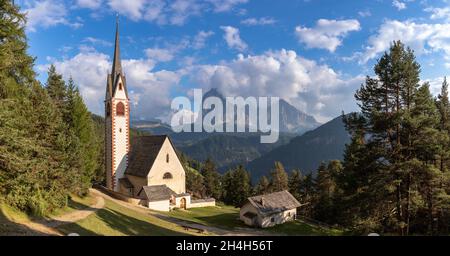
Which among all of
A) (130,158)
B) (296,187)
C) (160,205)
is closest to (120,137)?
(130,158)

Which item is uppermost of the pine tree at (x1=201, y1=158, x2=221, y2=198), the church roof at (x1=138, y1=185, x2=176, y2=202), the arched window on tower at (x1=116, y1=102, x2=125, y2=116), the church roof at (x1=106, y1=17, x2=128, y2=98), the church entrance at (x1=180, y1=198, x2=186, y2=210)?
the church roof at (x1=106, y1=17, x2=128, y2=98)

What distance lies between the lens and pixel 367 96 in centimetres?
2272

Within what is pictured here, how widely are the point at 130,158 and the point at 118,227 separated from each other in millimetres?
27230

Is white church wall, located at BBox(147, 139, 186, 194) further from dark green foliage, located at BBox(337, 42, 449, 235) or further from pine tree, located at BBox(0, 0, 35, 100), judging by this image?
dark green foliage, located at BBox(337, 42, 449, 235)

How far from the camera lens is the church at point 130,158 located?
4550 cm

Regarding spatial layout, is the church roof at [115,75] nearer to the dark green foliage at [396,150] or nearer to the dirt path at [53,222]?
the dirt path at [53,222]

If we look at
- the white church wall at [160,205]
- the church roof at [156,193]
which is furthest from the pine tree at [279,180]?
the white church wall at [160,205]

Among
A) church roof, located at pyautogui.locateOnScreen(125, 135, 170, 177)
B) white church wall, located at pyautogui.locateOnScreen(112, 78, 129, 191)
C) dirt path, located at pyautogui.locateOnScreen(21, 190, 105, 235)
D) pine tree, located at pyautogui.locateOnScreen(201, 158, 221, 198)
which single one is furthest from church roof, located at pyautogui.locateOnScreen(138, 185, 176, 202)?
pine tree, located at pyautogui.locateOnScreen(201, 158, 221, 198)

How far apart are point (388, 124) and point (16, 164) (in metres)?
23.7

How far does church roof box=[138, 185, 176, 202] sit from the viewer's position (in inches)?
1638

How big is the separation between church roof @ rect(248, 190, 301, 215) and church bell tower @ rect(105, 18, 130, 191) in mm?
21722

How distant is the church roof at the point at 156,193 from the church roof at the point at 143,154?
2.42 metres
